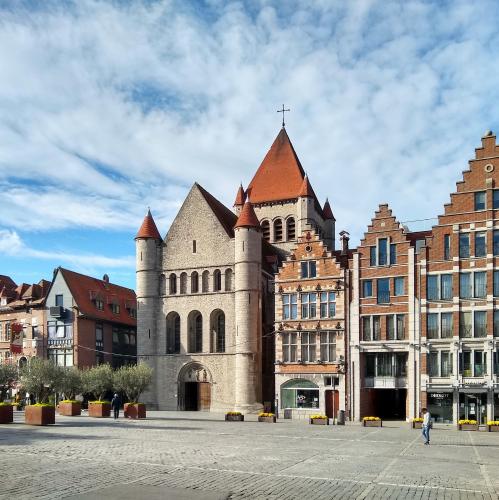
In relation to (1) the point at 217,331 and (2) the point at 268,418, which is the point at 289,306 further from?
(2) the point at 268,418

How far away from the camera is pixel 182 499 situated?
13.6 m

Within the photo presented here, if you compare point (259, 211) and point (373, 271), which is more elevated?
point (259, 211)

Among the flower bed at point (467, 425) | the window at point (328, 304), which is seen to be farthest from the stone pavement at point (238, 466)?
the window at point (328, 304)

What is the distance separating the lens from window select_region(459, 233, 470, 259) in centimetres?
4444

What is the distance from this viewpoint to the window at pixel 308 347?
163ft

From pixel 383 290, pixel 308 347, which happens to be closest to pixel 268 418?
pixel 308 347

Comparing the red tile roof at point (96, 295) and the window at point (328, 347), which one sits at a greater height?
the red tile roof at point (96, 295)

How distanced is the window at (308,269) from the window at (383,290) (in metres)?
5.43

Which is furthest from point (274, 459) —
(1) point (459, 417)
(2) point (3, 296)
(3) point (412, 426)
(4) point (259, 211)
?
(2) point (3, 296)

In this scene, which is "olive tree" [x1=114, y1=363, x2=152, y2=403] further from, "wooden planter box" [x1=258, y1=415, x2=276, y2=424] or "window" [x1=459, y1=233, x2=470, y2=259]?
"window" [x1=459, y1=233, x2=470, y2=259]

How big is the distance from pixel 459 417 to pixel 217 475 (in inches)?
1188

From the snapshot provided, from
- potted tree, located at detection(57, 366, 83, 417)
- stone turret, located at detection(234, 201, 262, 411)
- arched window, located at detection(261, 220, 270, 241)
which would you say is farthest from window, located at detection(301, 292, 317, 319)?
arched window, located at detection(261, 220, 270, 241)

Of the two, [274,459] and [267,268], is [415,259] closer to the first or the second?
[267,268]

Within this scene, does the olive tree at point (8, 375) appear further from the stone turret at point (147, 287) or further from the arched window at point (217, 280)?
the arched window at point (217, 280)
